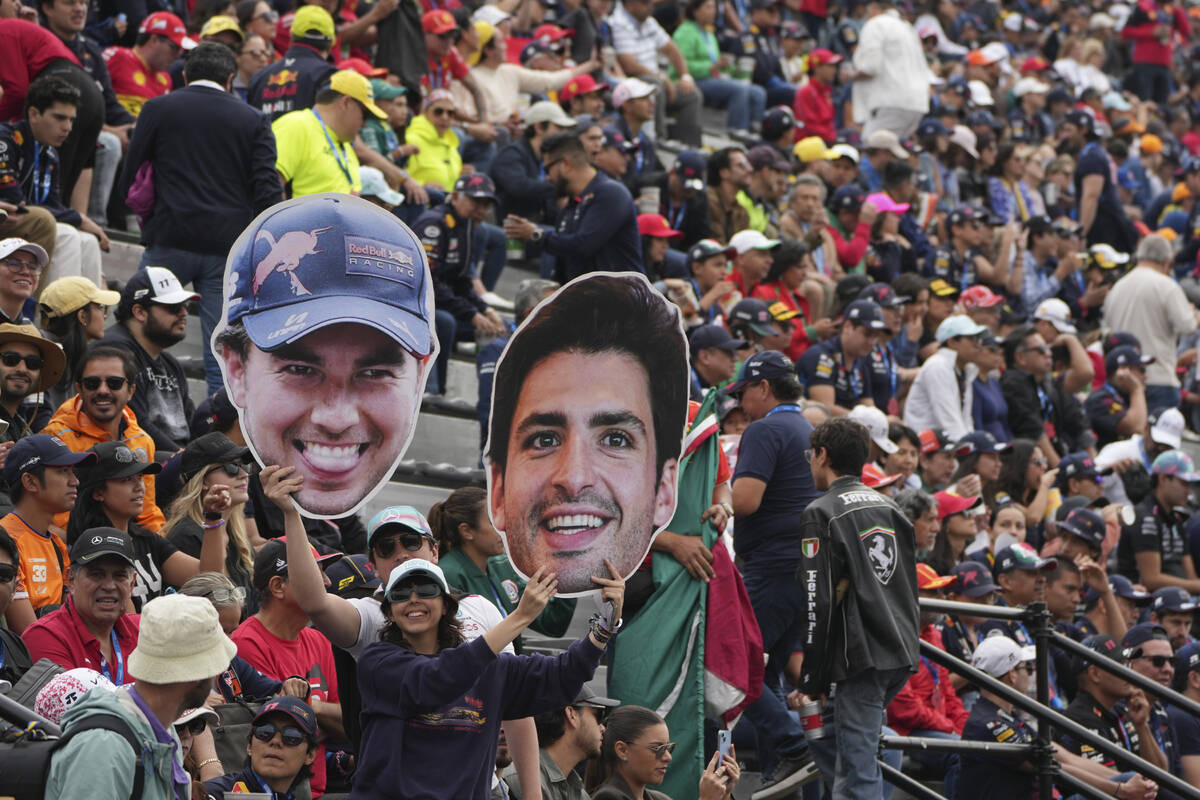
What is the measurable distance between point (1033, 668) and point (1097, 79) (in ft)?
56.3

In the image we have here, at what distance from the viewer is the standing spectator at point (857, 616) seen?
6.71m

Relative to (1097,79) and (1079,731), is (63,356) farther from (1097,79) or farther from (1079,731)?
(1097,79)

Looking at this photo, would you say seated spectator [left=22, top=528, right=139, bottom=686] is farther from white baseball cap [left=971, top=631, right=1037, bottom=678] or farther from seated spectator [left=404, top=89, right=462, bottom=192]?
seated spectator [left=404, top=89, right=462, bottom=192]

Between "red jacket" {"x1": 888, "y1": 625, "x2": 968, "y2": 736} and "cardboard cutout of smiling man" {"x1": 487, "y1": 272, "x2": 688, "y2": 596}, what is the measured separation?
2107 mm

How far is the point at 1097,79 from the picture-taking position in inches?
963

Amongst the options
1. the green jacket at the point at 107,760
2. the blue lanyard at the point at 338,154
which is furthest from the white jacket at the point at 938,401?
the green jacket at the point at 107,760

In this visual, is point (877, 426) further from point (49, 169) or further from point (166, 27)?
point (166, 27)

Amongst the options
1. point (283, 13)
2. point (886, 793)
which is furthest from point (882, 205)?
point (886, 793)

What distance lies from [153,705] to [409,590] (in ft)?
2.75

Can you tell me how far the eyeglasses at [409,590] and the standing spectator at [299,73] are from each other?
202 inches

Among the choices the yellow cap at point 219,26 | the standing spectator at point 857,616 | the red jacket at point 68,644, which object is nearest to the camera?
the red jacket at point 68,644

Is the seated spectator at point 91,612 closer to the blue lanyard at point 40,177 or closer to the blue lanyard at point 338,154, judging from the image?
the blue lanyard at point 40,177

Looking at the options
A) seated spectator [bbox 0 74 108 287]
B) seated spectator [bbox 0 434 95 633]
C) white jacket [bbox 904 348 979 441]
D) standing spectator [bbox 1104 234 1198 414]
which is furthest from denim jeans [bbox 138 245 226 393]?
standing spectator [bbox 1104 234 1198 414]

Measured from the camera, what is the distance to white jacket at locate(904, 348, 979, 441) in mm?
11922
